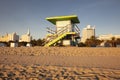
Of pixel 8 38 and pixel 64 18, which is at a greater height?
pixel 8 38

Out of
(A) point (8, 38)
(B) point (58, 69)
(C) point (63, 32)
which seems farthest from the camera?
(A) point (8, 38)

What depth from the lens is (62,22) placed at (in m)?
25.7

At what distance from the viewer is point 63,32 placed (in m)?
24.1

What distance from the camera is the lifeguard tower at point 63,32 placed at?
23.3m

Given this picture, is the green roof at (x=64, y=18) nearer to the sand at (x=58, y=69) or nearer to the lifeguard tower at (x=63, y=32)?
the lifeguard tower at (x=63, y=32)

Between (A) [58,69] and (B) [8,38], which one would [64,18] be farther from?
(B) [8,38]

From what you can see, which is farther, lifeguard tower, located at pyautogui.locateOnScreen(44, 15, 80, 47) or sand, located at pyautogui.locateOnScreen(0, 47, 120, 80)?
lifeguard tower, located at pyautogui.locateOnScreen(44, 15, 80, 47)

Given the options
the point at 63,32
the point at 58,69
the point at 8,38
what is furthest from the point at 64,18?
the point at 8,38

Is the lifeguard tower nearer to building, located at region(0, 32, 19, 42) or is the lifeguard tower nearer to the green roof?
the green roof

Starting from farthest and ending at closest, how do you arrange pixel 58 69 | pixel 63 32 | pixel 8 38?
pixel 8 38 → pixel 63 32 → pixel 58 69

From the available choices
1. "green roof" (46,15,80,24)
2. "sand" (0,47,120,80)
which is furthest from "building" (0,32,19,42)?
"sand" (0,47,120,80)

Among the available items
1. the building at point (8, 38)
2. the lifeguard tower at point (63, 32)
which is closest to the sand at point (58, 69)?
the lifeguard tower at point (63, 32)

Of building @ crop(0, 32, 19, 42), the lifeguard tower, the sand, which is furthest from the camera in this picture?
building @ crop(0, 32, 19, 42)

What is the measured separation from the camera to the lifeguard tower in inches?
918
